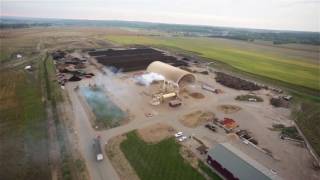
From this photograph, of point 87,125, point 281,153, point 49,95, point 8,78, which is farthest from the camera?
point 8,78

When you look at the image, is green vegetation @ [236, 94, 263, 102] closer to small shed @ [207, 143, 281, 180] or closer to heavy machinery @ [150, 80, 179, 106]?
heavy machinery @ [150, 80, 179, 106]

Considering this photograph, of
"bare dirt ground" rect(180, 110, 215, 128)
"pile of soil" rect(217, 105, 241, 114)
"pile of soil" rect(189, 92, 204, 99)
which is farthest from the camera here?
"pile of soil" rect(189, 92, 204, 99)

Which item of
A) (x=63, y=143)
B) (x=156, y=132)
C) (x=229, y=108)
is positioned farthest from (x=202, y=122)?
(x=63, y=143)

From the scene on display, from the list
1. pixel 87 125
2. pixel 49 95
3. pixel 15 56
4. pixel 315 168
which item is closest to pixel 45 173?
pixel 87 125

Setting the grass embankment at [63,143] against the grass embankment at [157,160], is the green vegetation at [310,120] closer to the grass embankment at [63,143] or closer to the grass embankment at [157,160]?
the grass embankment at [157,160]

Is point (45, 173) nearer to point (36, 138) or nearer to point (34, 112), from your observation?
point (36, 138)

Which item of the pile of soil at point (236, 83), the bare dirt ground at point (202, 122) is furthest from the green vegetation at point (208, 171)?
the pile of soil at point (236, 83)

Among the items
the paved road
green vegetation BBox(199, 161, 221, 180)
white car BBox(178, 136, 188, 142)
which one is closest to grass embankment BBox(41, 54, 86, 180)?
the paved road

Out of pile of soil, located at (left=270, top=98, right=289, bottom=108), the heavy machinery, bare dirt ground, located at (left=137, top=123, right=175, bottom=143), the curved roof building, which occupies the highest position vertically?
the curved roof building
